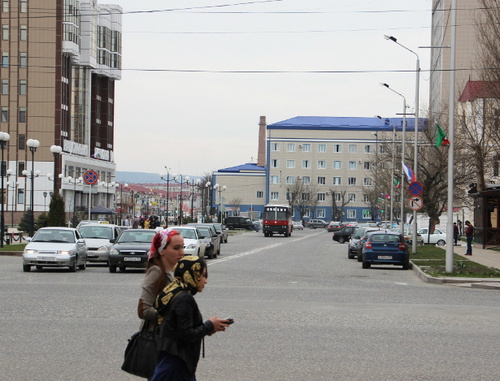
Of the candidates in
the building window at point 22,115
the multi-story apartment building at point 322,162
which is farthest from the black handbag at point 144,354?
the multi-story apartment building at point 322,162

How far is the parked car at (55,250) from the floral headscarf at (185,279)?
22461mm

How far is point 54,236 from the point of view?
96.6 ft

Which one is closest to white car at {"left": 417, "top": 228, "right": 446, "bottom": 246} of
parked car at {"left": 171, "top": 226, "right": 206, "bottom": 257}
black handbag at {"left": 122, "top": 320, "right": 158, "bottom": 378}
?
parked car at {"left": 171, "top": 226, "right": 206, "bottom": 257}

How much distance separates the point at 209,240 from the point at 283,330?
26016mm

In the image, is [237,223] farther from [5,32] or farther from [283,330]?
[283,330]

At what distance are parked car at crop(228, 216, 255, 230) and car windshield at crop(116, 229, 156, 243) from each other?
279 feet

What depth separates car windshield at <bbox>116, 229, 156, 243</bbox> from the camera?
30.1 m

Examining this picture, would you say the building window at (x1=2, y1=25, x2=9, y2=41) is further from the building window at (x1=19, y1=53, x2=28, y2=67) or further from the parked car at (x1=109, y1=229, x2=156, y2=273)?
the parked car at (x1=109, y1=229, x2=156, y2=273)

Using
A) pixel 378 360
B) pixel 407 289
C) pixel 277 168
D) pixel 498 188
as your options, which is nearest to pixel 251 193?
pixel 277 168

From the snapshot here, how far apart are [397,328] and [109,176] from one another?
116683mm

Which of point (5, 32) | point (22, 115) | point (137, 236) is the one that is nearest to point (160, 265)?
point (137, 236)

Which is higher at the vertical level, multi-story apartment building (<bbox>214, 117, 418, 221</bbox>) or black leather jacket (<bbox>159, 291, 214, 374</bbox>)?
multi-story apartment building (<bbox>214, 117, 418, 221</bbox>)

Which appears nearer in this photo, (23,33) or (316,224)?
(23,33)

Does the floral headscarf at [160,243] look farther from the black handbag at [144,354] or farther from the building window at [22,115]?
the building window at [22,115]
